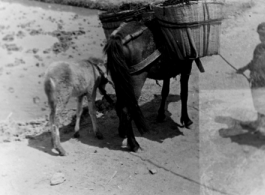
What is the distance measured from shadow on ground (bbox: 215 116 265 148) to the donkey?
204 cm

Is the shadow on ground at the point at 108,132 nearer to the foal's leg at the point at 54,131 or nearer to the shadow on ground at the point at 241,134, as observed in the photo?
the foal's leg at the point at 54,131

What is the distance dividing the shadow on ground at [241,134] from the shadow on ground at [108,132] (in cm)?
110

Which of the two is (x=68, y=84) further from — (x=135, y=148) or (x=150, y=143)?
(x=150, y=143)

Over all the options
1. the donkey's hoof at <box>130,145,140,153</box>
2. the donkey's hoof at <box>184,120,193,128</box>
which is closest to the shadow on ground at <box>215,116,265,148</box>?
the donkey's hoof at <box>184,120,193,128</box>

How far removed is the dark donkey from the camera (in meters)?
4.28

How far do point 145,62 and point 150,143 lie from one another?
138 centimetres

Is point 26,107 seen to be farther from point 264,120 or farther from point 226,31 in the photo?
point 226,31

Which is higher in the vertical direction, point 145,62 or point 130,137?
point 145,62

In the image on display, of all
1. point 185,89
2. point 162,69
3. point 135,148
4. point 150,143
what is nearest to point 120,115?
point 135,148

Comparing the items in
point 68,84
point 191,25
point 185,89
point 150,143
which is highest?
point 191,25

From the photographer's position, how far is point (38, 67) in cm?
815

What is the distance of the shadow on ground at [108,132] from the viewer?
5.05 metres

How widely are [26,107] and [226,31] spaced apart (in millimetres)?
5984

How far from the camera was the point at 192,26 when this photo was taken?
4.29 metres
